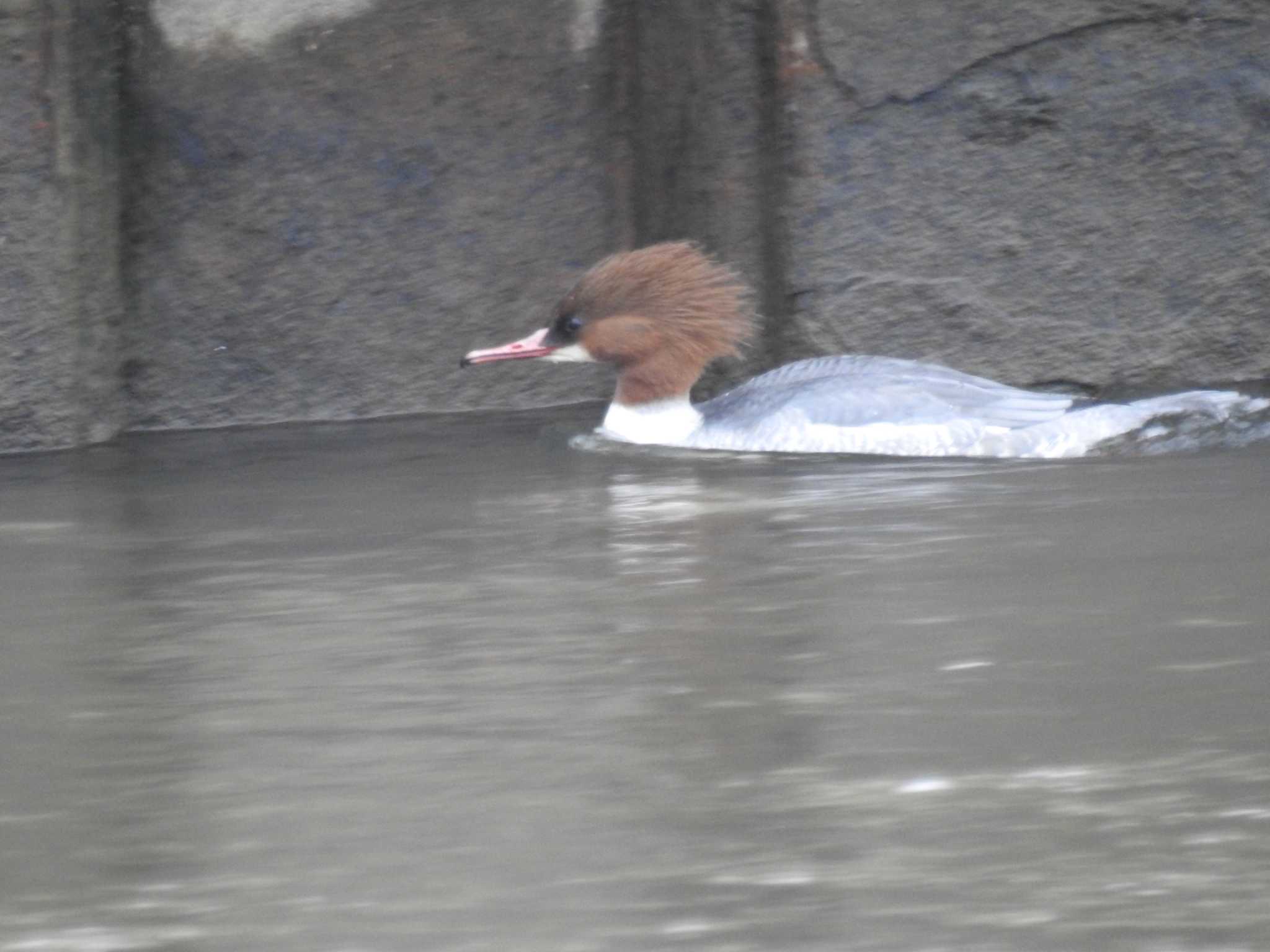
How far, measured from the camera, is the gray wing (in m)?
6.05

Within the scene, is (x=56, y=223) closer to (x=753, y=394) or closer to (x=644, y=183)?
(x=644, y=183)

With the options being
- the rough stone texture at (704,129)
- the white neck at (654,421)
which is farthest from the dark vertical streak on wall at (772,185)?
the white neck at (654,421)

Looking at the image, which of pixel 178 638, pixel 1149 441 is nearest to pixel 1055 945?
pixel 178 638

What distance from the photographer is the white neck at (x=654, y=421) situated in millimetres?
6441

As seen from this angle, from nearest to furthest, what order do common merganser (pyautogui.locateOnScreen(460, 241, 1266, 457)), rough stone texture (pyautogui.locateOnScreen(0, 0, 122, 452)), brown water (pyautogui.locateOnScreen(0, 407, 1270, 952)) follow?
brown water (pyautogui.locateOnScreen(0, 407, 1270, 952)) < common merganser (pyautogui.locateOnScreen(460, 241, 1266, 457)) < rough stone texture (pyautogui.locateOnScreen(0, 0, 122, 452))

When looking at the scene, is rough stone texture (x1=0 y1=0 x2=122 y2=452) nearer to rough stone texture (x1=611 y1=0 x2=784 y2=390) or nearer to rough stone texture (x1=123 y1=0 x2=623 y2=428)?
rough stone texture (x1=123 y1=0 x2=623 y2=428)

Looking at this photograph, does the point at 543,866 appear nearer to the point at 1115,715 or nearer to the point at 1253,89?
the point at 1115,715

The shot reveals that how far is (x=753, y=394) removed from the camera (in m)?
6.29

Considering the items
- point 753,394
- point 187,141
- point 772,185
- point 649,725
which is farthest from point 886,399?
point 649,725

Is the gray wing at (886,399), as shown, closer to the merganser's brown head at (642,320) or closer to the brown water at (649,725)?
the merganser's brown head at (642,320)

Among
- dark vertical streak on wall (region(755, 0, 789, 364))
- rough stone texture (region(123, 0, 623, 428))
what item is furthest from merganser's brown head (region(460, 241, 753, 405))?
rough stone texture (region(123, 0, 623, 428))

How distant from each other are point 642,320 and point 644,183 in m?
0.70

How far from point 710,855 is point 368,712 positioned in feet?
2.63

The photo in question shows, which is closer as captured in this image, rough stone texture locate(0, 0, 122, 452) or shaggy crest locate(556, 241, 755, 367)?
rough stone texture locate(0, 0, 122, 452)
